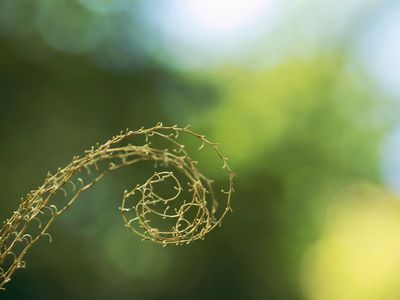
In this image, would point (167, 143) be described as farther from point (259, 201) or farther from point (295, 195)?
point (295, 195)

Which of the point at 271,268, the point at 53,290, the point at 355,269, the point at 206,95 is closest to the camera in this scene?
the point at 53,290

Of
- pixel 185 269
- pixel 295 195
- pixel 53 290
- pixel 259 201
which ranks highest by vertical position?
pixel 295 195

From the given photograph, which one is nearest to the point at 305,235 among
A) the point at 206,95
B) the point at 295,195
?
the point at 295,195

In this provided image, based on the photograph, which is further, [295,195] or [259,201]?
[295,195]

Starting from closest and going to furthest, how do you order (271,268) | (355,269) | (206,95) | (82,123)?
(82,123), (271,268), (206,95), (355,269)

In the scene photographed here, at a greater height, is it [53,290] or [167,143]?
[167,143]

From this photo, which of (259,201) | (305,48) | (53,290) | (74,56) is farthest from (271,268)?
(305,48)
